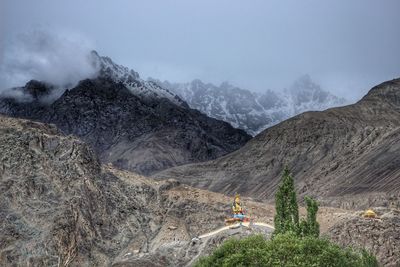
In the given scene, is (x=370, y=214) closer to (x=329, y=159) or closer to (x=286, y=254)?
(x=286, y=254)

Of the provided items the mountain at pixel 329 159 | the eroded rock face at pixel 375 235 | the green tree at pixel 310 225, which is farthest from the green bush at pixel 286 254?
the mountain at pixel 329 159

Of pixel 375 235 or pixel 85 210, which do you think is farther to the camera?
pixel 85 210

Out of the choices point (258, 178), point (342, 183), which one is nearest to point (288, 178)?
point (342, 183)

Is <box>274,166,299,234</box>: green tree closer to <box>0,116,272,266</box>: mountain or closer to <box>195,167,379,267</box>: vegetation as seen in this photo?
<box>195,167,379,267</box>: vegetation

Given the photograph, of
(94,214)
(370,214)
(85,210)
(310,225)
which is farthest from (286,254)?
(94,214)

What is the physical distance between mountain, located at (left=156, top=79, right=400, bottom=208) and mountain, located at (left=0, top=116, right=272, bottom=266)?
29.8 metres

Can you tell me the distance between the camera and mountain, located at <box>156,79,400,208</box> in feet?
360

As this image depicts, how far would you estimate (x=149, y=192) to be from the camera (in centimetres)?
8744

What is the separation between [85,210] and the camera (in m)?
79.6

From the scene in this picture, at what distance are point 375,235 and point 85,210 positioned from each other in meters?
32.7

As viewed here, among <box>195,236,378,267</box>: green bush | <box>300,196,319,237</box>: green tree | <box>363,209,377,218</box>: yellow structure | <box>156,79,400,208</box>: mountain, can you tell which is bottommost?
<box>195,236,378,267</box>: green bush

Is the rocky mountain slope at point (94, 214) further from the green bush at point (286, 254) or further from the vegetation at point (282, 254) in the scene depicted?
the green bush at point (286, 254)

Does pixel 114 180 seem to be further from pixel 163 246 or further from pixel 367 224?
pixel 367 224

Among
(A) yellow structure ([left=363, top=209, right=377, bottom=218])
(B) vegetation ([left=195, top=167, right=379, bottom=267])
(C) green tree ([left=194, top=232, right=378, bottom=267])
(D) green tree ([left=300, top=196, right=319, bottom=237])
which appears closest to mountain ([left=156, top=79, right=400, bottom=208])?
(A) yellow structure ([left=363, top=209, right=377, bottom=218])
